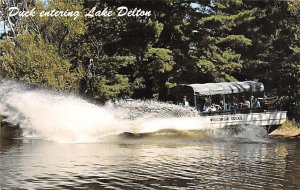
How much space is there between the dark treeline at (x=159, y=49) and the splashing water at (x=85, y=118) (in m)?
6.28

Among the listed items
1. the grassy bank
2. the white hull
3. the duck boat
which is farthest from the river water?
the grassy bank

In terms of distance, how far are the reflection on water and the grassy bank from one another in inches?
207

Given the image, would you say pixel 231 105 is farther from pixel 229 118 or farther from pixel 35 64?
pixel 35 64

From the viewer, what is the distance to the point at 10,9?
36.1 metres

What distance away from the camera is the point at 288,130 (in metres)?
27.2

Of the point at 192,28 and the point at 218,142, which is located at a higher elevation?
the point at 192,28

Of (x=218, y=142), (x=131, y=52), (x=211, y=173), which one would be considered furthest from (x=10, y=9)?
(x=211, y=173)

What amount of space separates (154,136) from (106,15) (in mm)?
13107

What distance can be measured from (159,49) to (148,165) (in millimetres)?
17611

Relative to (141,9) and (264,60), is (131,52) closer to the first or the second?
(141,9)

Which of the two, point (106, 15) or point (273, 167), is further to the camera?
point (106, 15)

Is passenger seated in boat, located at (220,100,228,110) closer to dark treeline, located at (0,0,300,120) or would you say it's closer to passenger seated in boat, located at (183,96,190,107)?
passenger seated in boat, located at (183,96,190,107)

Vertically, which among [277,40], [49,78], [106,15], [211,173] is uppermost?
[106,15]

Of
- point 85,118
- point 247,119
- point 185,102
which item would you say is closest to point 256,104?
point 247,119
